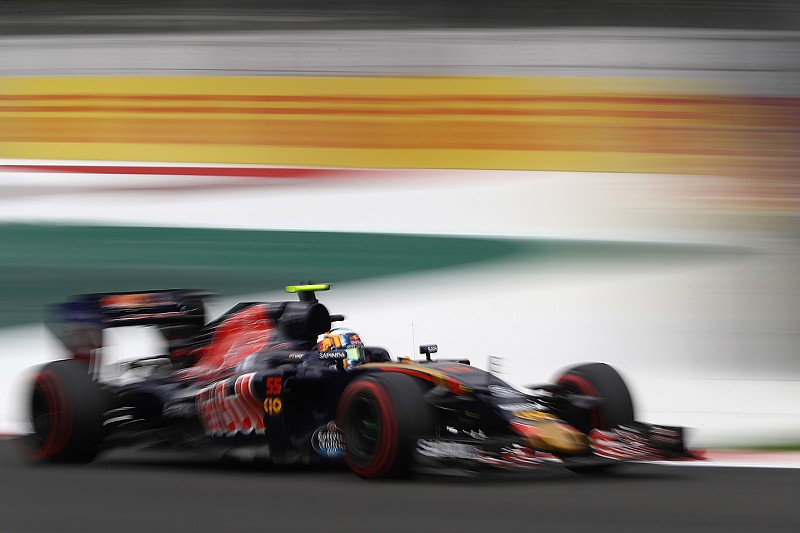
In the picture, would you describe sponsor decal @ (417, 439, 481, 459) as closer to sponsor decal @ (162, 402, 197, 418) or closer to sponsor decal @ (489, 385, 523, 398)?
sponsor decal @ (489, 385, 523, 398)

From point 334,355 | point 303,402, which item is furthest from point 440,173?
point 303,402

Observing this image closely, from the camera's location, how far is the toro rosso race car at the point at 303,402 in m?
6.53

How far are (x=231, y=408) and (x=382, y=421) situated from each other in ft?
4.40

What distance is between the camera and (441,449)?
640 cm

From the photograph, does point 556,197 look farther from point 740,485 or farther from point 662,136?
point 740,485

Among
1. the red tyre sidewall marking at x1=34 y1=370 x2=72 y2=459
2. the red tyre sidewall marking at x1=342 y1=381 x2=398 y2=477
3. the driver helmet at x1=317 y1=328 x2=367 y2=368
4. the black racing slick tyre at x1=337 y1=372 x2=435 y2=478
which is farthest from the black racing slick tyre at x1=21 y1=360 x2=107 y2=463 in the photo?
the red tyre sidewall marking at x1=342 y1=381 x2=398 y2=477

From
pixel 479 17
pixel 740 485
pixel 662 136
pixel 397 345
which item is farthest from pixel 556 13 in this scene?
pixel 740 485

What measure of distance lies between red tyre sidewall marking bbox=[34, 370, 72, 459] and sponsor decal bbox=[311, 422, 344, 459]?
1.70 meters

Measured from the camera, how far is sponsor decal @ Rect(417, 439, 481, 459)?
21.0ft

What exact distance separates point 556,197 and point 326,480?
213 inches

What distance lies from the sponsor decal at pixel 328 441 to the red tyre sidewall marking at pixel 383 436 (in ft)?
0.97

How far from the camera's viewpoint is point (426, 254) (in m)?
11.6

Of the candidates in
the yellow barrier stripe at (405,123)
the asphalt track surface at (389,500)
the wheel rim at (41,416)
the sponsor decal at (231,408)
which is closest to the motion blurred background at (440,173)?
the yellow barrier stripe at (405,123)

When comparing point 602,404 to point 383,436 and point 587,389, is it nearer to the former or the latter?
point 587,389
